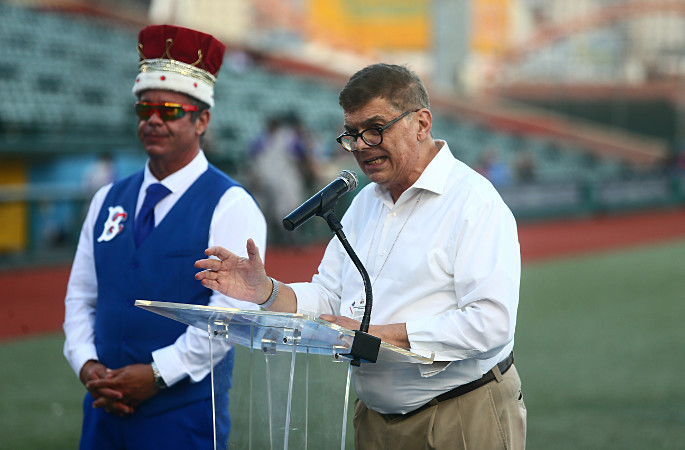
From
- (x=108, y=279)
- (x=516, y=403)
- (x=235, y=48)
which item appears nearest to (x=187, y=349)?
(x=108, y=279)

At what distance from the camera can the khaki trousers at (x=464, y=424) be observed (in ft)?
8.75

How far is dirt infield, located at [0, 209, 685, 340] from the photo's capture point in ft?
29.8

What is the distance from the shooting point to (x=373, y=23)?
1219 inches

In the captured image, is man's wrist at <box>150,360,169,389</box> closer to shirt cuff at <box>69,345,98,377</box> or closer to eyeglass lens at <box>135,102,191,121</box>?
shirt cuff at <box>69,345,98,377</box>

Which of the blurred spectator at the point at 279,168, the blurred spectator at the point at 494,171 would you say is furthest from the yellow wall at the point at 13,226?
the blurred spectator at the point at 494,171

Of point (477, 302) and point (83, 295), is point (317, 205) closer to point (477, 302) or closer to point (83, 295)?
point (477, 302)

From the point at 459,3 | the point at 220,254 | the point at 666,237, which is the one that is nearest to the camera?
the point at 220,254

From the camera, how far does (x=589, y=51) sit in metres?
29.7

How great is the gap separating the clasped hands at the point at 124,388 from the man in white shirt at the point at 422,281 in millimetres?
547

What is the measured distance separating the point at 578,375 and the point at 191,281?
16.8 feet

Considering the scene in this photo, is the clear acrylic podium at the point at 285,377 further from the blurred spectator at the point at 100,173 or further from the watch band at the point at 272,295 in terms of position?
the blurred spectator at the point at 100,173

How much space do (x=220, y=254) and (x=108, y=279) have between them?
694 mm

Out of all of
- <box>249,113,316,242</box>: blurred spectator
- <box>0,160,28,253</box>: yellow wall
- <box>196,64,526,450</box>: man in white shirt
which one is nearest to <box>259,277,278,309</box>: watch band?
<box>196,64,526,450</box>: man in white shirt

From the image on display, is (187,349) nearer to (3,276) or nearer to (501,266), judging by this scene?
(501,266)
